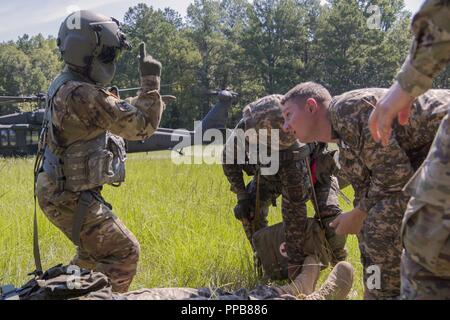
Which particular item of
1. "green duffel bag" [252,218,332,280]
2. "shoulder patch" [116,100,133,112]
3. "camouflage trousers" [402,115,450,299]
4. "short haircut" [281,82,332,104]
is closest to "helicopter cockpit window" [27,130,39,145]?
"green duffel bag" [252,218,332,280]

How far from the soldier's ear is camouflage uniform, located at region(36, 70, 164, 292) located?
91cm

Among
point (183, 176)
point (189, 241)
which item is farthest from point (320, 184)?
point (183, 176)

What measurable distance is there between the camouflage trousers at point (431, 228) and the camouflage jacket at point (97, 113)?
185 centimetres

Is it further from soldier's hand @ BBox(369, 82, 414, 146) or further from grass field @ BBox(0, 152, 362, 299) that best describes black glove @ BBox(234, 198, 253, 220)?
soldier's hand @ BBox(369, 82, 414, 146)

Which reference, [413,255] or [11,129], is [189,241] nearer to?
[413,255]

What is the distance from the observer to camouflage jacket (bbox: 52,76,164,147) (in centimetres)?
304

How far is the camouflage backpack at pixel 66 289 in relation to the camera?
2244 millimetres

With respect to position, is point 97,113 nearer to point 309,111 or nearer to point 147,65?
point 147,65

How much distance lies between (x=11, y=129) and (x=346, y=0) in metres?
36.8

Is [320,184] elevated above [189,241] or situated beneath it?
elevated above

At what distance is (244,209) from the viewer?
425 centimetres

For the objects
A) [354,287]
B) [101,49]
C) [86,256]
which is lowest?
[354,287]

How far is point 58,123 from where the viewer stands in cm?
313

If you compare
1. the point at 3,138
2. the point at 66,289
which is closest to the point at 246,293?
the point at 66,289
